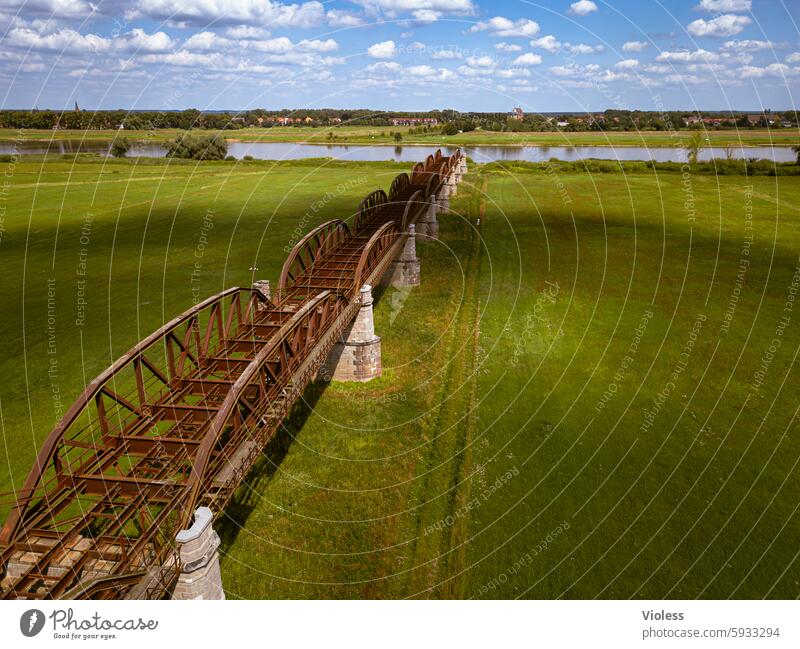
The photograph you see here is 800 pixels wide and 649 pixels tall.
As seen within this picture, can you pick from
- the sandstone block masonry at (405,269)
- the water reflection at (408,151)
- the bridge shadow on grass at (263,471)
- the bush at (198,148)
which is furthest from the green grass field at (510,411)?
the water reflection at (408,151)

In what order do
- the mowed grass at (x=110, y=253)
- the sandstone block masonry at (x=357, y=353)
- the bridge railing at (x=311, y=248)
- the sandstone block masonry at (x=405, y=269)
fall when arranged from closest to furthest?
1. the bridge railing at (x=311, y=248)
2. the sandstone block masonry at (x=357, y=353)
3. the mowed grass at (x=110, y=253)
4. the sandstone block masonry at (x=405, y=269)

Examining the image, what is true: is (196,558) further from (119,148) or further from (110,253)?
(119,148)

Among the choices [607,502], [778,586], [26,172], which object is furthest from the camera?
[26,172]

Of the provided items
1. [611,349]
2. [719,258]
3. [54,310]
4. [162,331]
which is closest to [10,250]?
[54,310]

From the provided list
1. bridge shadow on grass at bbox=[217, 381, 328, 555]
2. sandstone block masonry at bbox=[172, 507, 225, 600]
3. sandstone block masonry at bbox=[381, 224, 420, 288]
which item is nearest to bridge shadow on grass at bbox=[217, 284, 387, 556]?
bridge shadow on grass at bbox=[217, 381, 328, 555]

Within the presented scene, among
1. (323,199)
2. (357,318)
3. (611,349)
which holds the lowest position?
(611,349)

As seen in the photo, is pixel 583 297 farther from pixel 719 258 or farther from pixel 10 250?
pixel 10 250

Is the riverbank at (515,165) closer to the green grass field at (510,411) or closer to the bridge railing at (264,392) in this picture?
the green grass field at (510,411)
